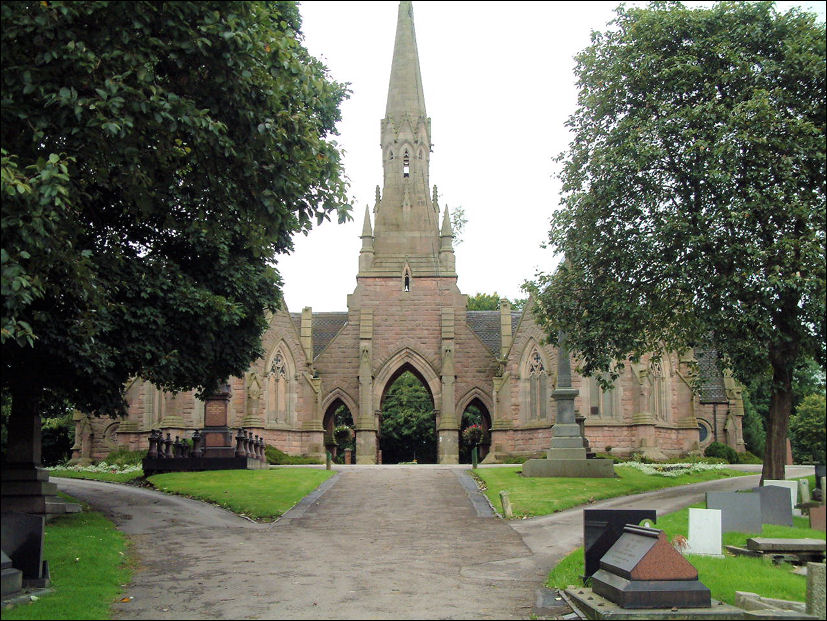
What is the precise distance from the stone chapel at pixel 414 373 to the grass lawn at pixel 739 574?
22655 millimetres

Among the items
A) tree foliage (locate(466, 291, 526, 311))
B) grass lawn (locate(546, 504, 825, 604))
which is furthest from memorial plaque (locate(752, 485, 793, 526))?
tree foliage (locate(466, 291, 526, 311))

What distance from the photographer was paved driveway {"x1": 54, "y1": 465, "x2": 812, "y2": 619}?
966 cm

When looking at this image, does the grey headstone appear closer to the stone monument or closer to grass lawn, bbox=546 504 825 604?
grass lawn, bbox=546 504 825 604

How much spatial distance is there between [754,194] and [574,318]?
5663 mm

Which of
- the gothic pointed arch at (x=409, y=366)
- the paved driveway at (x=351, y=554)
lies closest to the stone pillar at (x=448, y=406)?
the gothic pointed arch at (x=409, y=366)

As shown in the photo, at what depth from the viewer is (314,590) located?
10.5m

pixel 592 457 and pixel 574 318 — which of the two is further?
pixel 592 457

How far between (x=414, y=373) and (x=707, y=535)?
3145cm

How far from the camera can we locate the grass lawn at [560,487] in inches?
739

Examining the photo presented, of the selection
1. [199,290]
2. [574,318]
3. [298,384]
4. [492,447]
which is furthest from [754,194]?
[298,384]

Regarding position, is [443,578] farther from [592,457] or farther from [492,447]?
[492,447]

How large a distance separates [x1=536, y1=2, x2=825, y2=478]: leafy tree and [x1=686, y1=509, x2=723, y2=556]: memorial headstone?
5.94 meters

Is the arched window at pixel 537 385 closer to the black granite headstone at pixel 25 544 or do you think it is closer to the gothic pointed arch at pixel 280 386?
the gothic pointed arch at pixel 280 386

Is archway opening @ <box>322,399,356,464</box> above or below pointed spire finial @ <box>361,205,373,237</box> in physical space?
below
